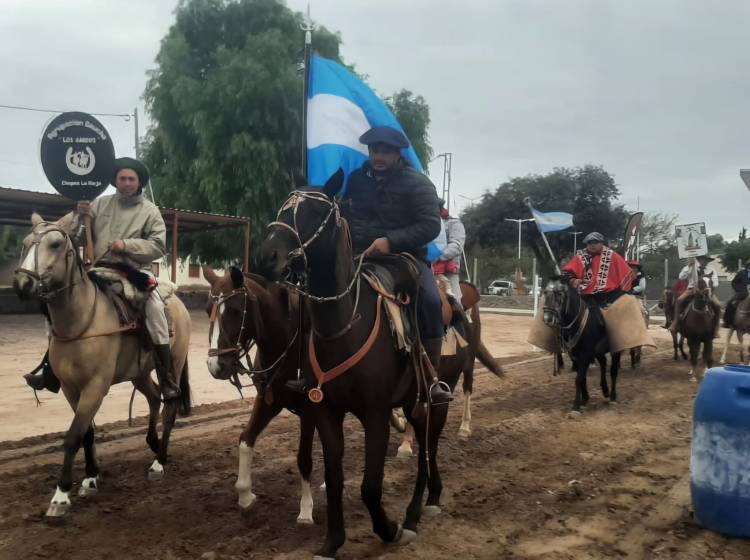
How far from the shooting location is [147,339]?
19.7ft

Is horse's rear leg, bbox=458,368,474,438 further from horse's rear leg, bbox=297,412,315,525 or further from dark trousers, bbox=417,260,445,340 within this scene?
dark trousers, bbox=417,260,445,340

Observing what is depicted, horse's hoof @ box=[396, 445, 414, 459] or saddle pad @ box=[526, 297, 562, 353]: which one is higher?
saddle pad @ box=[526, 297, 562, 353]

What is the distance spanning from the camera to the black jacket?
4387 millimetres

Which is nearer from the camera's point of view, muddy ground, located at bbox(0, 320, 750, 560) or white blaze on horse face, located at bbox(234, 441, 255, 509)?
muddy ground, located at bbox(0, 320, 750, 560)

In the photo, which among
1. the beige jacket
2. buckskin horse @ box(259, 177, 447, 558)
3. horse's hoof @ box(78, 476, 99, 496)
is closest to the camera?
buckskin horse @ box(259, 177, 447, 558)

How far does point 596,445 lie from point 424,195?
14.6 ft

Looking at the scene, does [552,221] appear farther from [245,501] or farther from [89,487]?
[89,487]

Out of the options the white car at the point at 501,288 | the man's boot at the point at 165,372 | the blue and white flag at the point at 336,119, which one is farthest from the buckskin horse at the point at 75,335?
the white car at the point at 501,288

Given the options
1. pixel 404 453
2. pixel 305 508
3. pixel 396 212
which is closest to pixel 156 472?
pixel 305 508

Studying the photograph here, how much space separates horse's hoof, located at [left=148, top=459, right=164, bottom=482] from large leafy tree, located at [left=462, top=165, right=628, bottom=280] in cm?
3997

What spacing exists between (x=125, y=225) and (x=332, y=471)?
332 cm

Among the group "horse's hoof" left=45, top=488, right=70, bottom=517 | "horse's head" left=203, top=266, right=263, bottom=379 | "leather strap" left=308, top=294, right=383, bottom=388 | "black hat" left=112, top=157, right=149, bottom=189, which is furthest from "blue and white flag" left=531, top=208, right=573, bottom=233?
"horse's hoof" left=45, top=488, right=70, bottom=517

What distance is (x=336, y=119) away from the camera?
18.5 feet

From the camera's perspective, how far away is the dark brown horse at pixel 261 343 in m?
4.77
